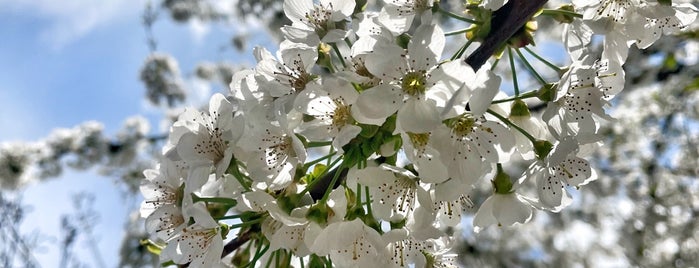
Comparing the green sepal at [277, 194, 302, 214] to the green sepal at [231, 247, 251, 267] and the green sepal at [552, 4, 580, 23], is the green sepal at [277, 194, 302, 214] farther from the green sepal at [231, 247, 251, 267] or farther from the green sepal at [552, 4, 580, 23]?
the green sepal at [552, 4, 580, 23]

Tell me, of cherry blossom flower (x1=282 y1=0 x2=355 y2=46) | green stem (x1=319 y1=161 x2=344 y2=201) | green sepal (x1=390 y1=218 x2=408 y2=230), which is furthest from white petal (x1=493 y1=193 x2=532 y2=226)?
cherry blossom flower (x1=282 y1=0 x2=355 y2=46)

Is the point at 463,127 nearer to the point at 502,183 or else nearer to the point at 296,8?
the point at 502,183

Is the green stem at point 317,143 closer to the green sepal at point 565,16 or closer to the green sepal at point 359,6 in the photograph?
the green sepal at point 359,6

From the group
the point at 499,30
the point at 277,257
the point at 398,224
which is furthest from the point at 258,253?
the point at 499,30

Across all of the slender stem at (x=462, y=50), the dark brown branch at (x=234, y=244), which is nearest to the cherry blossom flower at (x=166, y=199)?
the dark brown branch at (x=234, y=244)

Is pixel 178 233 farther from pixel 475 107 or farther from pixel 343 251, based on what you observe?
pixel 475 107
